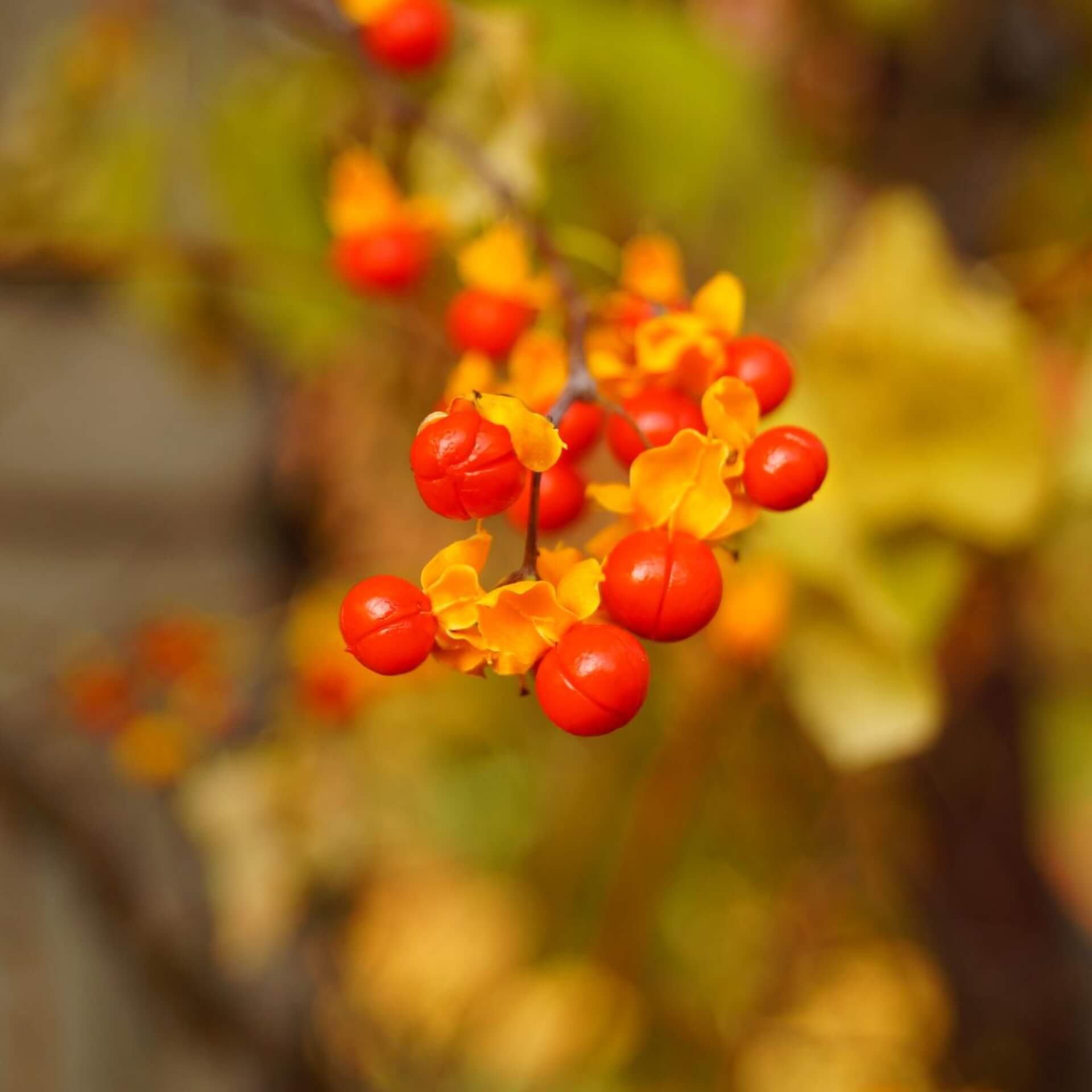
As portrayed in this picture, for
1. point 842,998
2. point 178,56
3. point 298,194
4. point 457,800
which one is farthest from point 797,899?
point 178,56

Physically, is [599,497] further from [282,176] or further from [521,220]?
[282,176]

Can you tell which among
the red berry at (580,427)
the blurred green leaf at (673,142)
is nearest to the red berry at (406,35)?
the red berry at (580,427)

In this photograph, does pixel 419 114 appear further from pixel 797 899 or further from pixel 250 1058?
pixel 250 1058

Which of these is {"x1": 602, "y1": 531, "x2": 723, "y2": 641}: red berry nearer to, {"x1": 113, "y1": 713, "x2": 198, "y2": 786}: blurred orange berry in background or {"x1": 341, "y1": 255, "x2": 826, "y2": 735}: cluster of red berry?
{"x1": 341, "y1": 255, "x2": 826, "y2": 735}: cluster of red berry

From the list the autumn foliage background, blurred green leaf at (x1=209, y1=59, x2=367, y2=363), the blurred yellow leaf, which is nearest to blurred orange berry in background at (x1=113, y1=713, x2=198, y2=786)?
the autumn foliage background

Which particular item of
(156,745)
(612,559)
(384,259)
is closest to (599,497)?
(612,559)

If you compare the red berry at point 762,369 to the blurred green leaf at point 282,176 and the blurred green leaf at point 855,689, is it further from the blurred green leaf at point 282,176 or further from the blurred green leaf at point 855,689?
the blurred green leaf at point 282,176
